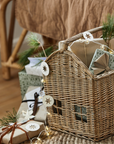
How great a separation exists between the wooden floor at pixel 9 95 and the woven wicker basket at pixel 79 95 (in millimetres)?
483

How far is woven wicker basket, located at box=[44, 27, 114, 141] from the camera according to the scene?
84cm

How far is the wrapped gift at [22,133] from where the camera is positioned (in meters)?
0.93

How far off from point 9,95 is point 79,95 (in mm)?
802

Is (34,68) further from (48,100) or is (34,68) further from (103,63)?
(103,63)

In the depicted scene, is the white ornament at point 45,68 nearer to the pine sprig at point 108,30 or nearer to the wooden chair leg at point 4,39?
the pine sprig at point 108,30

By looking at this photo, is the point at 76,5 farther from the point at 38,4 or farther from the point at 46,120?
the point at 46,120

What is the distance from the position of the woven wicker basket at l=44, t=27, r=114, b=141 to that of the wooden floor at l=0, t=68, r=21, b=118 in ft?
1.59

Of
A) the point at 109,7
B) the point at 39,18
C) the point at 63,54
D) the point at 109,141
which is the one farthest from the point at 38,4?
the point at 109,141

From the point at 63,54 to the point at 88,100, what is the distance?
195 millimetres

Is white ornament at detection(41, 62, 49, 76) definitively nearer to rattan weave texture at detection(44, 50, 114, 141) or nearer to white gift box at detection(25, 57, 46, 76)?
rattan weave texture at detection(44, 50, 114, 141)

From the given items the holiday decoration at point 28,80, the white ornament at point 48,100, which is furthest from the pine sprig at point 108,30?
the holiday decoration at point 28,80

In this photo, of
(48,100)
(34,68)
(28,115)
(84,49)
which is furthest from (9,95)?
(84,49)

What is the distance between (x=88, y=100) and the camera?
864 millimetres

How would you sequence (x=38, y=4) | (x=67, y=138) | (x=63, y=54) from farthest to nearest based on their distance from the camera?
(x=38, y=4) < (x=67, y=138) < (x=63, y=54)
